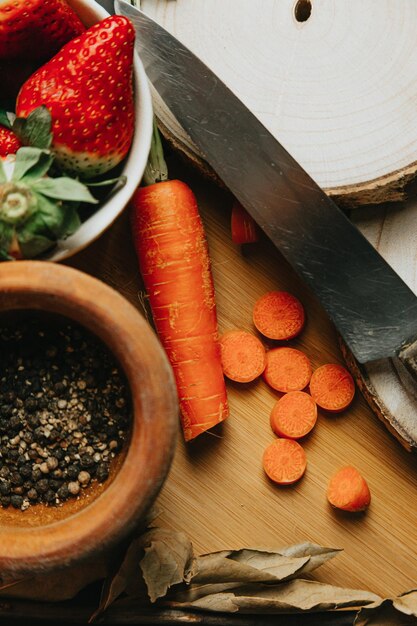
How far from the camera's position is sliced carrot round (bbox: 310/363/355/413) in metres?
1.29

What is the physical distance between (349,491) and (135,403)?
1.41 feet

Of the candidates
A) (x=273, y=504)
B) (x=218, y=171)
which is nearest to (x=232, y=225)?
(x=218, y=171)

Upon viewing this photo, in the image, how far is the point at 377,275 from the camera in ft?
4.00

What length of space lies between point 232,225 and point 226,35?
0.29m

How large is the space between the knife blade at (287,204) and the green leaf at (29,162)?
0.25 m

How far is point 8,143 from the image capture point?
3.59ft

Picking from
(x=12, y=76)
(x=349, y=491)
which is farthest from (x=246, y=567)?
(x=12, y=76)

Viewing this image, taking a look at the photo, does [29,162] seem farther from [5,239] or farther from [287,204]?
[287,204]

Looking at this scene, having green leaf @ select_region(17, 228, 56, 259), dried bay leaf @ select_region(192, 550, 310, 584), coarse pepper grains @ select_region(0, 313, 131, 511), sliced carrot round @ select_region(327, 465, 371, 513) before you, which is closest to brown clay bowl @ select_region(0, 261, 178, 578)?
green leaf @ select_region(17, 228, 56, 259)

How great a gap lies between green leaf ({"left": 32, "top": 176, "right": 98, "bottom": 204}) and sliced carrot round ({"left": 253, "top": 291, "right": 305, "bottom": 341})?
1.26ft

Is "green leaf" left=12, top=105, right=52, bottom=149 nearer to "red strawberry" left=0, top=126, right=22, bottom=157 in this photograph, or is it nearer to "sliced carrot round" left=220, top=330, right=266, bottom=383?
"red strawberry" left=0, top=126, right=22, bottom=157

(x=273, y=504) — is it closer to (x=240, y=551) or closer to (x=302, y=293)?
(x=240, y=551)

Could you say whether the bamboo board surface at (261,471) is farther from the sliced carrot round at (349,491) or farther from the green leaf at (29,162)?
the green leaf at (29,162)

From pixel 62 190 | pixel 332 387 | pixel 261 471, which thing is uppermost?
pixel 62 190
